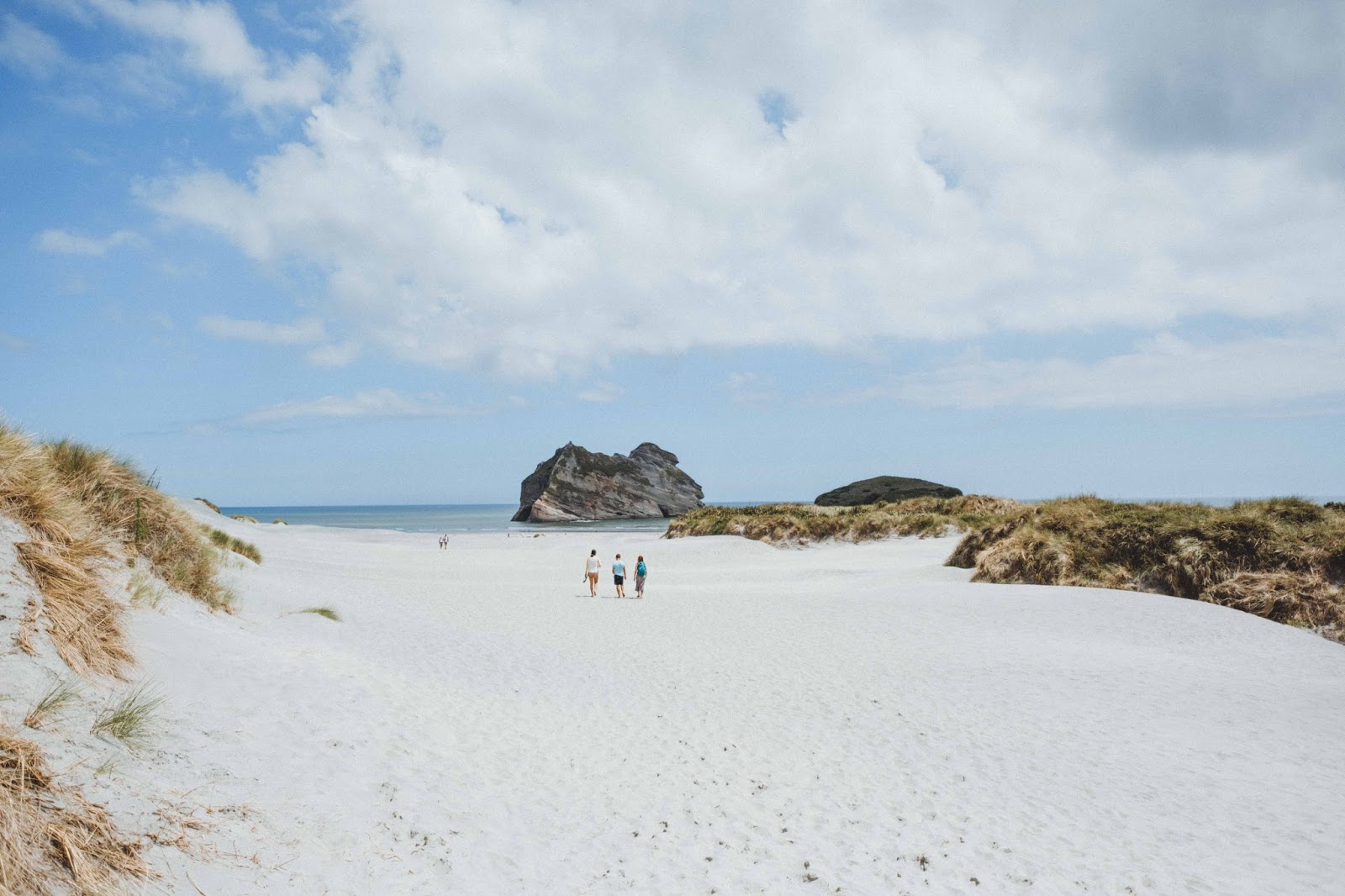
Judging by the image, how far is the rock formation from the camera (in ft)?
205

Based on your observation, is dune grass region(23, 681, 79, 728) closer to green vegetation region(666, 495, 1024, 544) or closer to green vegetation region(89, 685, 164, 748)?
green vegetation region(89, 685, 164, 748)

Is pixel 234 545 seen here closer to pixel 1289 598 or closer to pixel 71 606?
pixel 71 606

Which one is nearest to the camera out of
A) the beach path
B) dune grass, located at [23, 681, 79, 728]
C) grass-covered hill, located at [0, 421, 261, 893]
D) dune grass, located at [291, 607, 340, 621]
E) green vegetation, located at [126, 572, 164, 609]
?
grass-covered hill, located at [0, 421, 261, 893]

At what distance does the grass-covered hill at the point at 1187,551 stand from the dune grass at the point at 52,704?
20121mm

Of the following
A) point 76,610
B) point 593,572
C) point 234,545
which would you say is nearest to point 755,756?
point 76,610

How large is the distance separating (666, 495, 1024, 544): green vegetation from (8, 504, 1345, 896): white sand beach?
79.0ft

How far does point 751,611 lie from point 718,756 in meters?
10.5

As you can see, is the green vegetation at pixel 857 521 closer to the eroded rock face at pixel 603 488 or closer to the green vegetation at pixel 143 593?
the green vegetation at pixel 143 593

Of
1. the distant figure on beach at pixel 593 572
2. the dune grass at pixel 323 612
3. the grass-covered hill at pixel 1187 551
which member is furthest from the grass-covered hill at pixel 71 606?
the grass-covered hill at pixel 1187 551

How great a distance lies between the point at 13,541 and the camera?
626 cm

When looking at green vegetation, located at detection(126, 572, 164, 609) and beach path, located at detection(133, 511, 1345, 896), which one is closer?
beach path, located at detection(133, 511, 1345, 896)

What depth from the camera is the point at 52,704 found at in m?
4.89

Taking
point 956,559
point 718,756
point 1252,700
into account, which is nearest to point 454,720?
point 718,756

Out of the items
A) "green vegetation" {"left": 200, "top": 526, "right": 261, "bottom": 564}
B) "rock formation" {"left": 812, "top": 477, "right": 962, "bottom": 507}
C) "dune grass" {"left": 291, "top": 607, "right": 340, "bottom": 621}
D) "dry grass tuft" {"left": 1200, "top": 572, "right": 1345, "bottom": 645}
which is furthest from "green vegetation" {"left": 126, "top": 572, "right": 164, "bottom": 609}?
"rock formation" {"left": 812, "top": 477, "right": 962, "bottom": 507}
